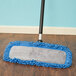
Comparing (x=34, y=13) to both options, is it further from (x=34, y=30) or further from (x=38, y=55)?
(x=38, y=55)

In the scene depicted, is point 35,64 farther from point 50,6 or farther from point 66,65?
point 50,6

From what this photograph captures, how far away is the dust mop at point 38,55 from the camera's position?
55.3 inches

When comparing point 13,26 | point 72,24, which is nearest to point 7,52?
point 13,26

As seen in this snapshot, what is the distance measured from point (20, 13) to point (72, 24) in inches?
20.6

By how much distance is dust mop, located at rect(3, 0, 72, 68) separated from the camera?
140cm

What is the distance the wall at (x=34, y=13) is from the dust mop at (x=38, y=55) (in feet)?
1.18

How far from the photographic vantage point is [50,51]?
1.45 metres

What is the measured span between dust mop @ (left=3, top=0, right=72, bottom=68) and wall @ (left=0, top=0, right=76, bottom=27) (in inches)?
14.2

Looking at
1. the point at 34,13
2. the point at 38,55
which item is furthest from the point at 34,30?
the point at 38,55

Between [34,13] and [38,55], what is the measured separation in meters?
0.49

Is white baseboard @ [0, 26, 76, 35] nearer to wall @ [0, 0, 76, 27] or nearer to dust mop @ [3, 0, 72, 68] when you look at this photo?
wall @ [0, 0, 76, 27]

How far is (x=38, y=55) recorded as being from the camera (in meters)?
1.43

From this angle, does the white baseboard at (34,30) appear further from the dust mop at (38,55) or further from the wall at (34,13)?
the dust mop at (38,55)

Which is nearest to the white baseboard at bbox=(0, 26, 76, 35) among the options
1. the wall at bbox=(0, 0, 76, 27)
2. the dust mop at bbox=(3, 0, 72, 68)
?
the wall at bbox=(0, 0, 76, 27)
